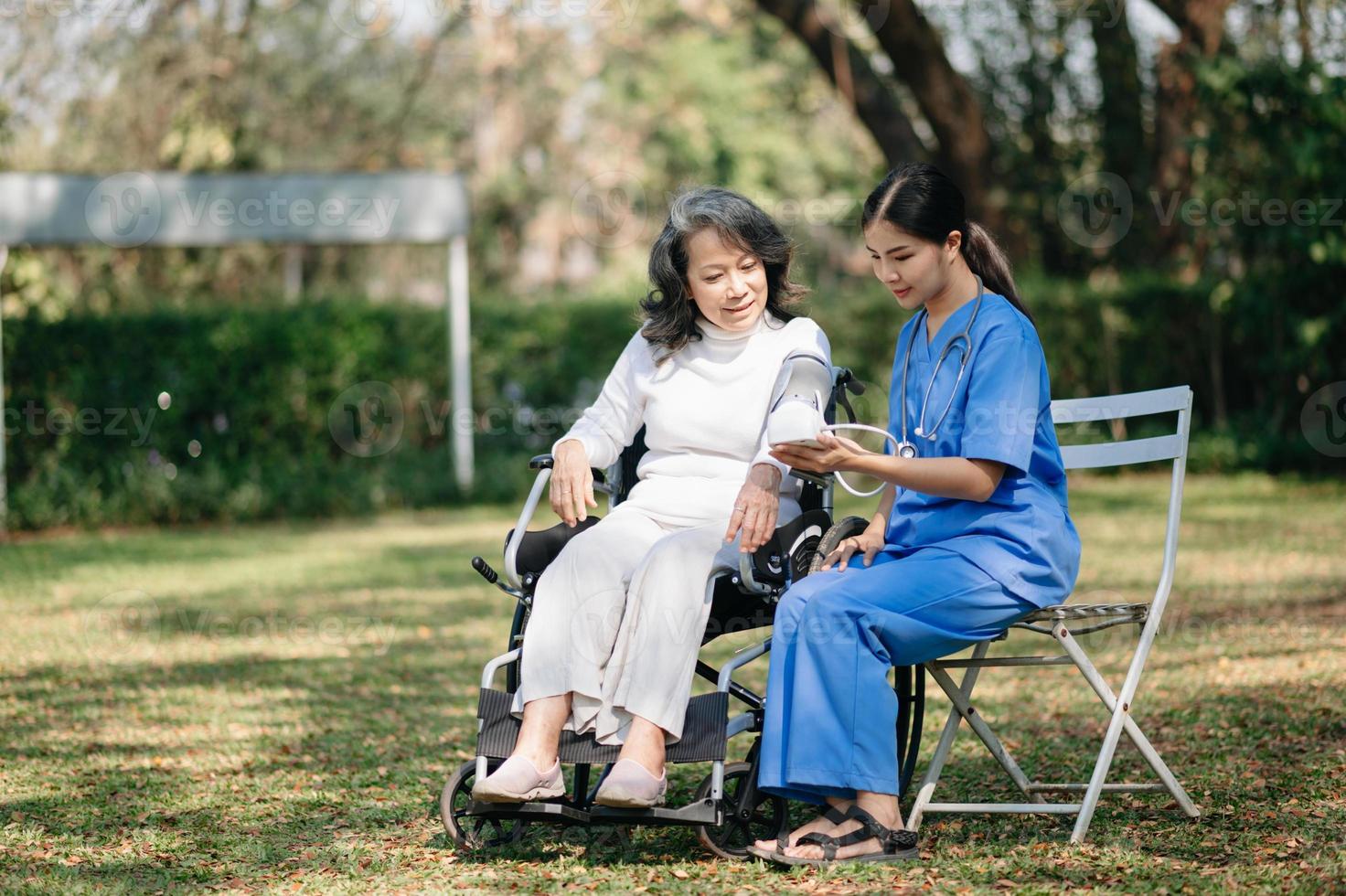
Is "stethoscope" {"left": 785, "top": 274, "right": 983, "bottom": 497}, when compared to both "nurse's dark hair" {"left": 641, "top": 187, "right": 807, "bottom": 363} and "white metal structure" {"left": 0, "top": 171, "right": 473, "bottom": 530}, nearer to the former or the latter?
"nurse's dark hair" {"left": 641, "top": 187, "right": 807, "bottom": 363}

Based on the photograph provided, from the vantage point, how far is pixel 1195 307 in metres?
14.2

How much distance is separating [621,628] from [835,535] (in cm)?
57

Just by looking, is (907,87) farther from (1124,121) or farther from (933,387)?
(933,387)

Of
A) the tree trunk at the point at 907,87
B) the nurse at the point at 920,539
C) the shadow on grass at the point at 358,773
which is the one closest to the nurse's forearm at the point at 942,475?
the nurse at the point at 920,539

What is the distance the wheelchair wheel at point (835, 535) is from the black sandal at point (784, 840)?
0.55 meters

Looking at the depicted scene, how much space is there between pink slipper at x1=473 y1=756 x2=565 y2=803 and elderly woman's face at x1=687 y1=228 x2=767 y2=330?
1226 mm

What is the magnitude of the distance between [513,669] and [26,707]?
2.65 m

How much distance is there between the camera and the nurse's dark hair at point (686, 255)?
3689 millimetres

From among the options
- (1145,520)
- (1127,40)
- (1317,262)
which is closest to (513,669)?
(1145,520)

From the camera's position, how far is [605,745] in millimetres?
3322

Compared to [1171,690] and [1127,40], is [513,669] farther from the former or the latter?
[1127,40]

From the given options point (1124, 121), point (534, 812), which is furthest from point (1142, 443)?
point (1124, 121)

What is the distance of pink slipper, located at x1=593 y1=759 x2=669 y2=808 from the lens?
3.13 m

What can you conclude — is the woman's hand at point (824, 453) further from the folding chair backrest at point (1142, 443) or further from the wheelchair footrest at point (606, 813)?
the wheelchair footrest at point (606, 813)
